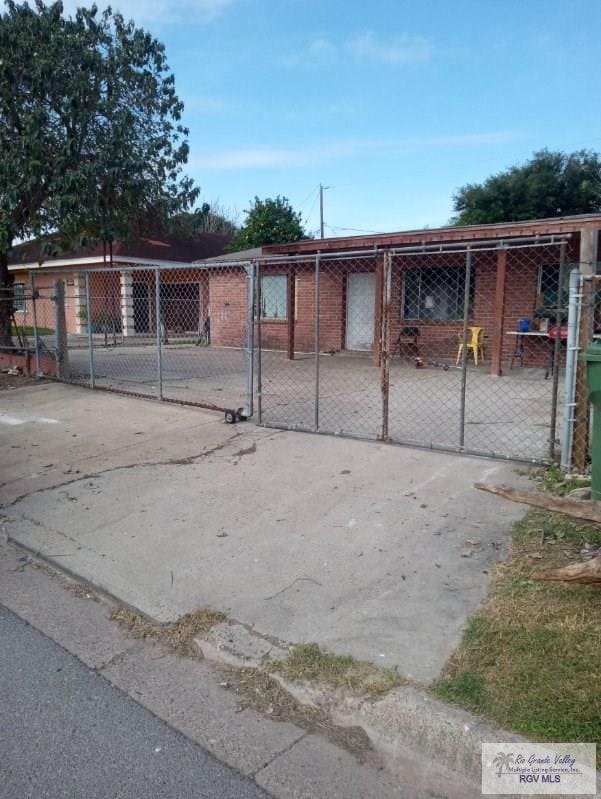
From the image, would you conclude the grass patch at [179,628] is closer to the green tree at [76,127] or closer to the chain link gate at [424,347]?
the chain link gate at [424,347]

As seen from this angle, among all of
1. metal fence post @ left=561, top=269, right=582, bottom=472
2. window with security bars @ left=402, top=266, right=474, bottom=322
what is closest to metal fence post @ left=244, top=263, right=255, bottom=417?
metal fence post @ left=561, top=269, right=582, bottom=472

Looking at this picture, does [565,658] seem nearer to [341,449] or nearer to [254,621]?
[254,621]

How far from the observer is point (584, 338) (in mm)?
5160

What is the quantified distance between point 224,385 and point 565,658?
927 cm

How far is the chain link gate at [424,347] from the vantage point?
7047 millimetres

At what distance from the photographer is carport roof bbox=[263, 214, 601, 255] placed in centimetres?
1214

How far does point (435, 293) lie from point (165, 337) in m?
10.1

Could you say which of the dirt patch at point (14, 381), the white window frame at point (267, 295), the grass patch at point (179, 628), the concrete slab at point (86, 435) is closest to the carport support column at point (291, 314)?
the white window frame at point (267, 295)

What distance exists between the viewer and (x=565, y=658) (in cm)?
292

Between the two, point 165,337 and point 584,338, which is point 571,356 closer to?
point 584,338

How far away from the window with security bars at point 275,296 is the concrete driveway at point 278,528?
A: 12008 millimetres

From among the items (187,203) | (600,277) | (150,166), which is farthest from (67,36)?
(600,277)

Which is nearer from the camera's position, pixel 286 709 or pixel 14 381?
pixel 286 709

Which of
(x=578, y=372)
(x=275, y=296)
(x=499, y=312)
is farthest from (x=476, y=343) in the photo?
(x=578, y=372)
